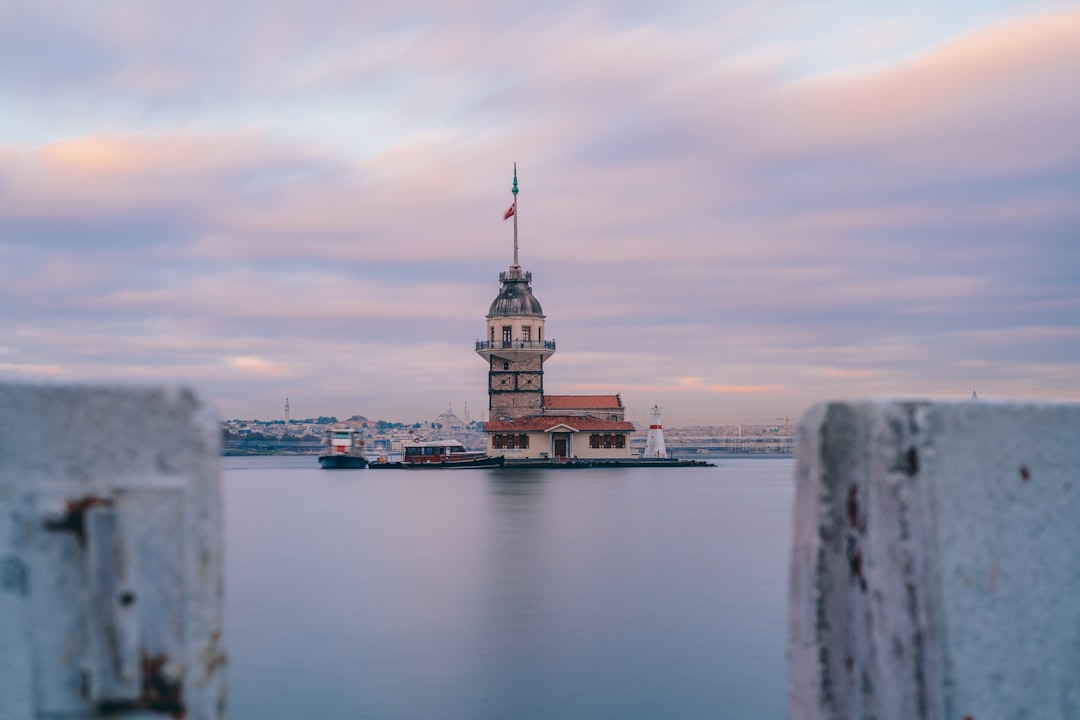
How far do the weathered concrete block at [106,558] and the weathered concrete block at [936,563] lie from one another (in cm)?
87

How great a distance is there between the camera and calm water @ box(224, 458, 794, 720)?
8445 mm

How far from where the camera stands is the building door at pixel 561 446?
5334 centimetres

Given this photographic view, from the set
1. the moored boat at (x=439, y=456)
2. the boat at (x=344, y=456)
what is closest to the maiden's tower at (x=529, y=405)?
the moored boat at (x=439, y=456)

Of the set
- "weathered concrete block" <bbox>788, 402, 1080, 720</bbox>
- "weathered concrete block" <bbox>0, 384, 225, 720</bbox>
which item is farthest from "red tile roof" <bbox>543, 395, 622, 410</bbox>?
"weathered concrete block" <bbox>0, 384, 225, 720</bbox>

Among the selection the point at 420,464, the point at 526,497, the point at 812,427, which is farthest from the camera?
the point at 420,464

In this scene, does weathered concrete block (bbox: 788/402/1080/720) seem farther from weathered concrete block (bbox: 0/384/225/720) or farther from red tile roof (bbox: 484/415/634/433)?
red tile roof (bbox: 484/415/634/433)

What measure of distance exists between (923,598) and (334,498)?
37.5 meters

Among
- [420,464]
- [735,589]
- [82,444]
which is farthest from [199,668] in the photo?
[420,464]

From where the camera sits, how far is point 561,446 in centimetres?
5369

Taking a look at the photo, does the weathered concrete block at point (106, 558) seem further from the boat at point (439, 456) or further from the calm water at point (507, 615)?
the boat at point (439, 456)

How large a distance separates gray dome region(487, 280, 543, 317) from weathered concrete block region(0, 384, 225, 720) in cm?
5223

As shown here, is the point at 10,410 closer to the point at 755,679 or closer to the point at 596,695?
the point at 596,695

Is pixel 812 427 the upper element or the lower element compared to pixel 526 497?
upper

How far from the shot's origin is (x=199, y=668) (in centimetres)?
127
